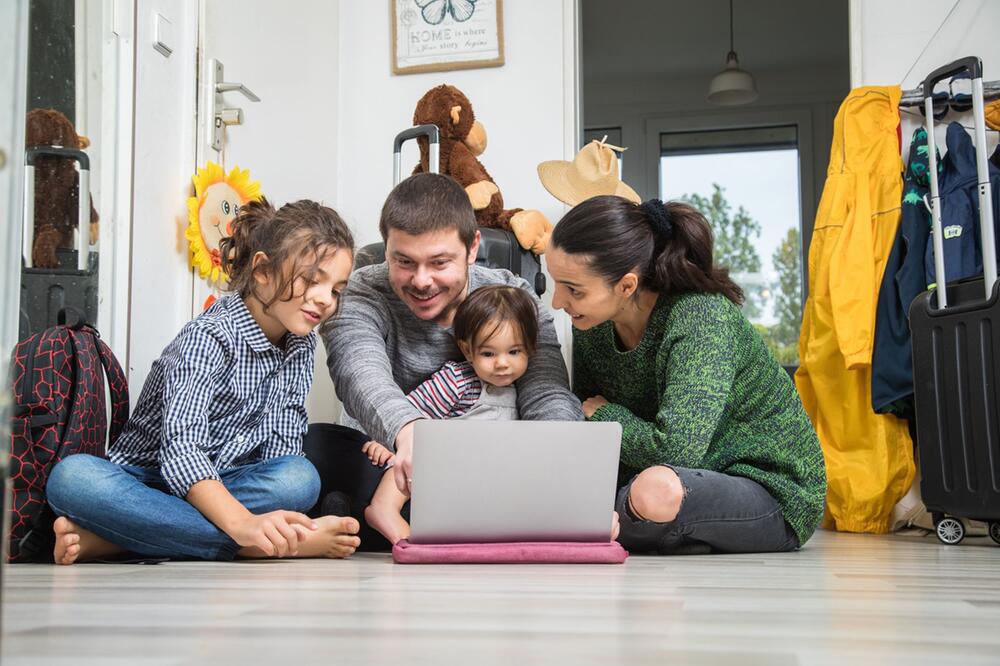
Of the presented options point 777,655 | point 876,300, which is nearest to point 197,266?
point 876,300

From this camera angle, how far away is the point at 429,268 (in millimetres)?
1781

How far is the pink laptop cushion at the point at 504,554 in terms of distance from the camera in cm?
140

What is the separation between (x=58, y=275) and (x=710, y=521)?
127cm

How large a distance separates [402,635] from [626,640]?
160mm

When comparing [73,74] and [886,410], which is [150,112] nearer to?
[73,74]

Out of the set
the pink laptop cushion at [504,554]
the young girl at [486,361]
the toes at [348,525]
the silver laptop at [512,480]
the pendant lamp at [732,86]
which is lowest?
the pink laptop cushion at [504,554]

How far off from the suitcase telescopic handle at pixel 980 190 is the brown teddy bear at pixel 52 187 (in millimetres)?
1836

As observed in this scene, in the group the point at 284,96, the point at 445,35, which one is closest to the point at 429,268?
the point at 284,96

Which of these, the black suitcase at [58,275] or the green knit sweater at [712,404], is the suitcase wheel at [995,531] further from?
the black suitcase at [58,275]

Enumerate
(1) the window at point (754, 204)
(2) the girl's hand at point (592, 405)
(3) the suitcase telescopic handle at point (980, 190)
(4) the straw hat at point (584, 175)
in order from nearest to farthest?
1. (2) the girl's hand at point (592, 405)
2. (3) the suitcase telescopic handle at point (980, 190)
3. (4) the straw hat at point (584, 175)
4. (1) the window at point (754, 204)

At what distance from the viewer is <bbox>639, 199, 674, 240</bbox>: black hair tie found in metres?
1.81

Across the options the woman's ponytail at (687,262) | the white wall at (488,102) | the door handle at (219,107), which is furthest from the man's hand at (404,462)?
the white wall at (488,102)

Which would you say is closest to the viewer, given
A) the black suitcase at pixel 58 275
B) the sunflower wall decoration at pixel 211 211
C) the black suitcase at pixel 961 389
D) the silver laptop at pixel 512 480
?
the silver laptop at pixel 512 480

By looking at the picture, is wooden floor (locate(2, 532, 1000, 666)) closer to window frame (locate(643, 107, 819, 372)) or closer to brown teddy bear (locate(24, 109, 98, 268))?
brown teddy bear (locate(24, 109, 98, 268))
